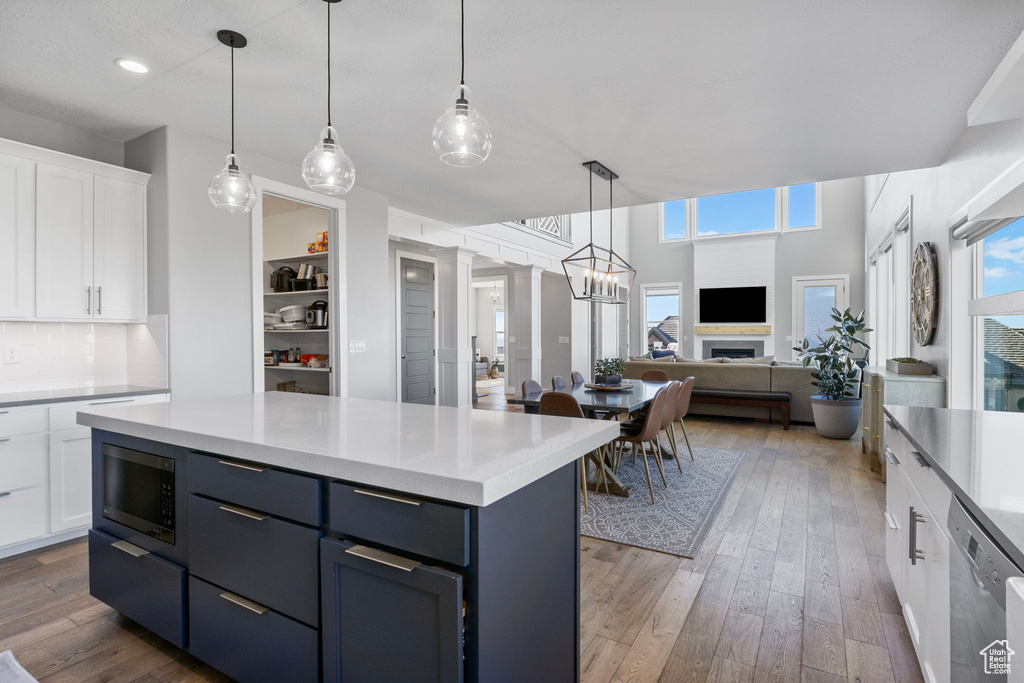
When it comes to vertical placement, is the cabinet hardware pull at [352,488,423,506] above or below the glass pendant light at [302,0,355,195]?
below

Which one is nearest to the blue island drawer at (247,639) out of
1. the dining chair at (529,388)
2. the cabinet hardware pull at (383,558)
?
the cabinet hardware pull at (383,558)

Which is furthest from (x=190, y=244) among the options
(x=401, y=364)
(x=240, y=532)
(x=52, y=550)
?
(x=401, y=364)

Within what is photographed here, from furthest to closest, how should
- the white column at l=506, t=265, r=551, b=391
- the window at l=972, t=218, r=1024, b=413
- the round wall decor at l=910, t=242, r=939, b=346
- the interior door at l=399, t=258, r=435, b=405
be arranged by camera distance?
the white column at l=506, t=265, r=551, b=391, the interior door at l=399, t=258, r=435, b=405, the round wall decor at l=910, t=242, r=939, b=346, the window at l=972, t=218, r=1024, b=413

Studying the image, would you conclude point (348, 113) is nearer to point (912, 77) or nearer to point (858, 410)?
point (912, 77)

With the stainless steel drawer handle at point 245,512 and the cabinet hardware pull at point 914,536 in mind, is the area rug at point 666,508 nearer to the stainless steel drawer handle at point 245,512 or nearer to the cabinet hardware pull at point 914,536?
the cabinet hardware pull at point 914,536

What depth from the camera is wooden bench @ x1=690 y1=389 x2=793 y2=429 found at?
20.7 feet

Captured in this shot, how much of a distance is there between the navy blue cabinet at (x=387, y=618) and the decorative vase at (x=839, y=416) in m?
5.80

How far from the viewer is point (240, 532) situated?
1564mm

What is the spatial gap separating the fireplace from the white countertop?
9827mm

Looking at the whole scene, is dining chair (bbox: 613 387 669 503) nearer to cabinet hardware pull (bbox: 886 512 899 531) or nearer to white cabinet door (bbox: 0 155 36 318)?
cabinet hardware pull (bbox: 886 512 899 531)

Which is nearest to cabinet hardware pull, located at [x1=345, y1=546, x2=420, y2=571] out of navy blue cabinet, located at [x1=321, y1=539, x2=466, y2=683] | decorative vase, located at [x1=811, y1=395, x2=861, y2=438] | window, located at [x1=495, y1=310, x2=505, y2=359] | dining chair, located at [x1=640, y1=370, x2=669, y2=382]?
navy blue cabinet, located at [x1=321, y1=539, x2=466, y2=683]

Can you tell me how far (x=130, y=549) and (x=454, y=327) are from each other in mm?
4885

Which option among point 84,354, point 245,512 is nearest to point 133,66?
point 84,354

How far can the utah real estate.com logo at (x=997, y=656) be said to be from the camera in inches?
34.4
